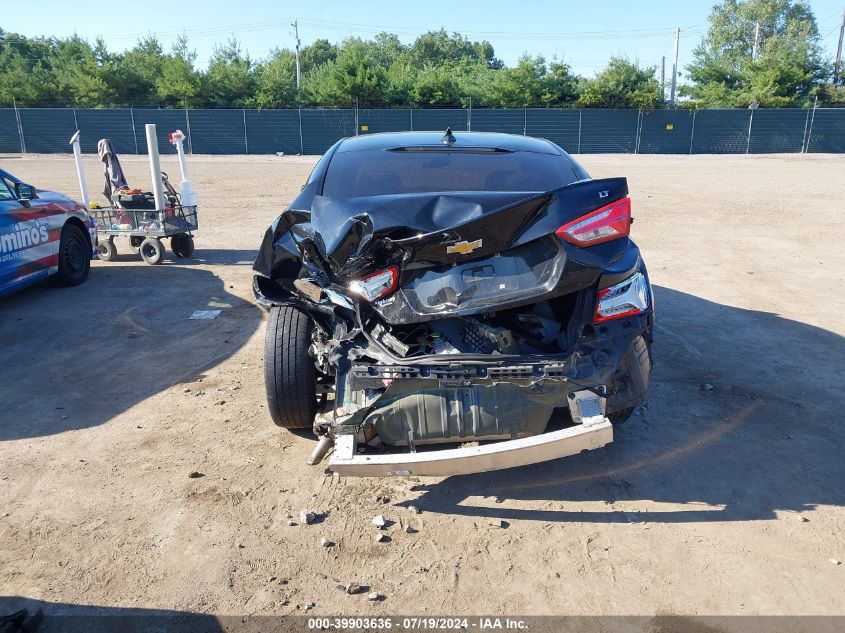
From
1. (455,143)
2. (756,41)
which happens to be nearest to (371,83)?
(455,143)

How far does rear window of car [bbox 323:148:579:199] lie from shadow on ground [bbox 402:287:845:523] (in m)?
1.66

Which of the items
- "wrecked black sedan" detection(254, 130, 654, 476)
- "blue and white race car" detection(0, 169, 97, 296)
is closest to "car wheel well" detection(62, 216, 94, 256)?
"blue and white race car" detection(0, 169, 97, 296)

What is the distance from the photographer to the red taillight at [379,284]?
10.4ft

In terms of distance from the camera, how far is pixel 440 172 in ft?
13.3

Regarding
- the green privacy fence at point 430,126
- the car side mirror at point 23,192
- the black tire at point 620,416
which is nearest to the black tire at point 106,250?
the car side mirror at point 23,192

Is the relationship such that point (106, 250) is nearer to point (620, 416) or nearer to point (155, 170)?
point (155, 170)

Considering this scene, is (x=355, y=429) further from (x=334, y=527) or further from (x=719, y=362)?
(x=719, y=362)

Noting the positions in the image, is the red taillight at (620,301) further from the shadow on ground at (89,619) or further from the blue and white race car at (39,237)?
the blue and white race car at (39,237)

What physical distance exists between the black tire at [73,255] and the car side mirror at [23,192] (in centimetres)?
51

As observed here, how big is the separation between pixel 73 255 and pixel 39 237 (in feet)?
2.21

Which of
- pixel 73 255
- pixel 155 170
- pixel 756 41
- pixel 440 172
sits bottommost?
pixel 73 255

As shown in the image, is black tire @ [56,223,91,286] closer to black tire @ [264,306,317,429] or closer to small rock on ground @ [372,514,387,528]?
black tire @ [264,306,317,429]

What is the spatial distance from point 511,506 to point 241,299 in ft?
14.7

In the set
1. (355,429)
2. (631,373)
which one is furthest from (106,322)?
(631,373)
